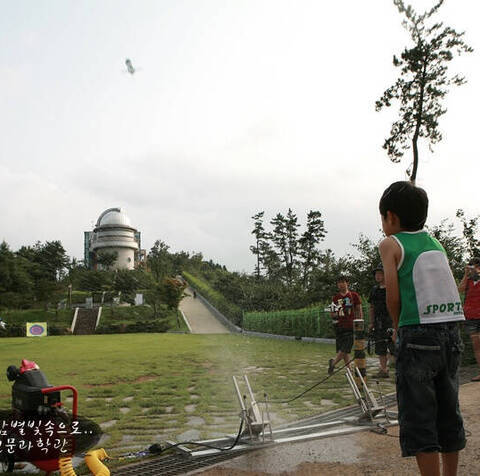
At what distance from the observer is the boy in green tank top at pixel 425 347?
7.27ft

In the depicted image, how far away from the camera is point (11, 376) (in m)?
3.16

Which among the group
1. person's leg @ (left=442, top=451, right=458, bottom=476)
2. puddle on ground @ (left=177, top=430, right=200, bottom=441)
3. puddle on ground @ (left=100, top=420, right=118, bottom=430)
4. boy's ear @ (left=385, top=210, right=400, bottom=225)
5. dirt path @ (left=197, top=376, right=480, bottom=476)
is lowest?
puddle on ground @ (left=177, top=430, right=200, bottom=441)

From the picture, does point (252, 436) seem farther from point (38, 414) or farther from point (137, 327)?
point (137, 327)

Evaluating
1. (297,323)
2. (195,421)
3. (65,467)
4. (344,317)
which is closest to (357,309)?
(344,317)

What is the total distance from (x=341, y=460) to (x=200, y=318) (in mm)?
40012

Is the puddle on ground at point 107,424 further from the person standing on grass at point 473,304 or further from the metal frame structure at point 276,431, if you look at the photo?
the person standing on grass at point 473,304

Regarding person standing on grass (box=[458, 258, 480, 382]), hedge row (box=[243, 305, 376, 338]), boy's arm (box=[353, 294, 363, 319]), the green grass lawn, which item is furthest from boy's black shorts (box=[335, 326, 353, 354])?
hedge row (box=[243, 305, 376, 338])

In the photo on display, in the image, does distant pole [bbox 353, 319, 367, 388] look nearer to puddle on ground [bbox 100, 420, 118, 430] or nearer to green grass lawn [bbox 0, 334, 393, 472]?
green grass lawn [bbox 0, 334, 393, 472]

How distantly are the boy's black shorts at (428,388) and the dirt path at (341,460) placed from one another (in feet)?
3.25

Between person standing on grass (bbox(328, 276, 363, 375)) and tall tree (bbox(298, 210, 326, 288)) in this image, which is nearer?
person standing on grass (bbox(328, 276, 363, 375))

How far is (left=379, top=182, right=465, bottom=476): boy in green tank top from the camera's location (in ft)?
7.27

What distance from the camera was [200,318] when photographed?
42812mm

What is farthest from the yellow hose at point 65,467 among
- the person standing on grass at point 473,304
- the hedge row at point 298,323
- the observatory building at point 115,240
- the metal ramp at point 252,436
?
the observatory building at point 115,240

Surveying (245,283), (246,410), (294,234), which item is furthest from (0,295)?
(246,410)
